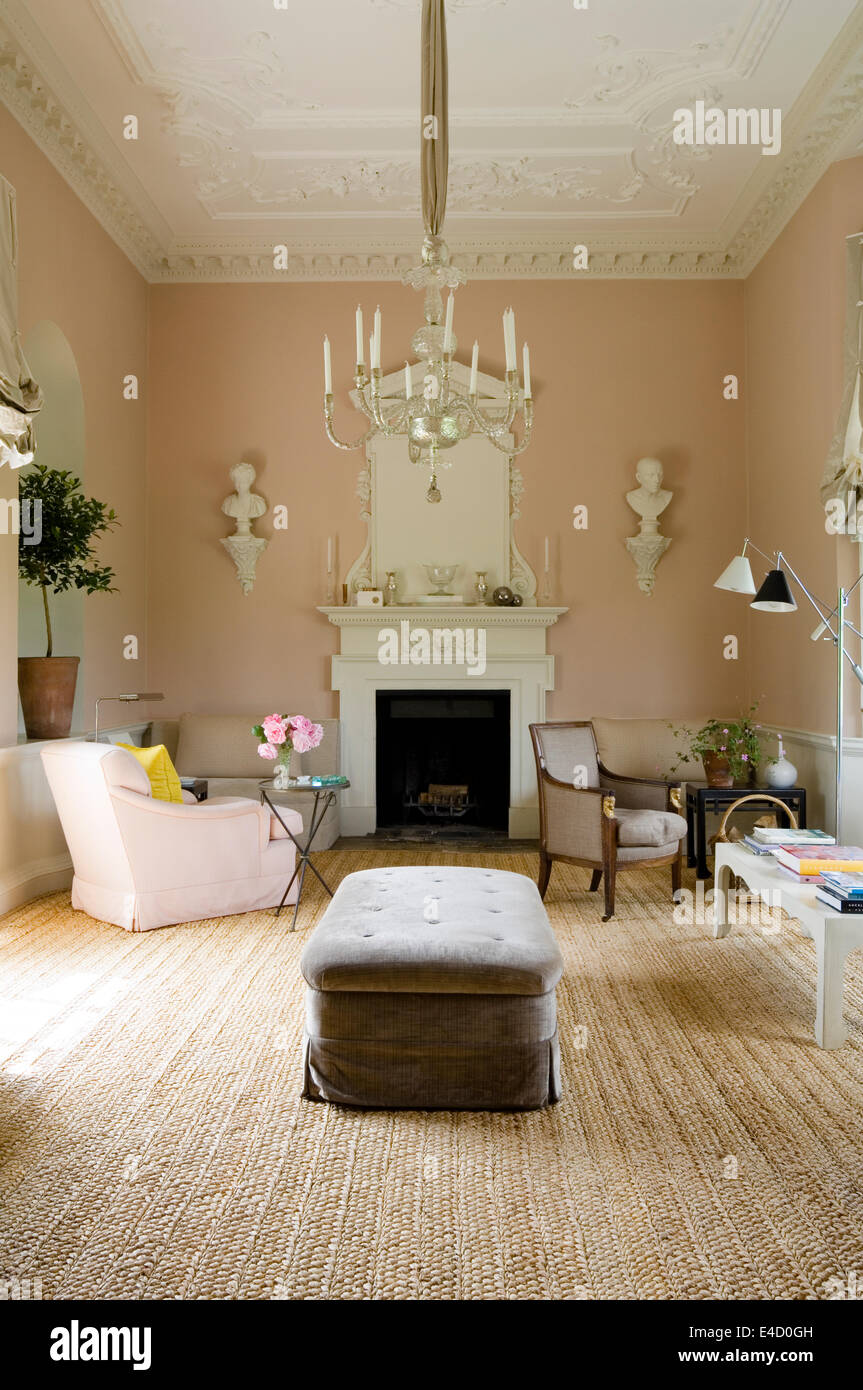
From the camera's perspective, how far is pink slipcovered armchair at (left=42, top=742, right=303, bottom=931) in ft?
14.9

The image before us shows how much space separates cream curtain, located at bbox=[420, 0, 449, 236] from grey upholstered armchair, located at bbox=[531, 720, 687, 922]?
3129 millimetres

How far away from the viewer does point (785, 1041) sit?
3.33 meters

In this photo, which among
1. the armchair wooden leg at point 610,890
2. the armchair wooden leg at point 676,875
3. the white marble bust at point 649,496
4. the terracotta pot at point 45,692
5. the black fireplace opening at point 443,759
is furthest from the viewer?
the black fireplace opening at point 443,759

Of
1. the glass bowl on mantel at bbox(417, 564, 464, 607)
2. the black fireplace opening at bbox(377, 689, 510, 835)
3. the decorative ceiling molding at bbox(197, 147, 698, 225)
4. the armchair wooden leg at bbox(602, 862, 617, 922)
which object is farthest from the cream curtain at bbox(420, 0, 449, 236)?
the black fireplace opening at bbox(377, 689, 510, 835)

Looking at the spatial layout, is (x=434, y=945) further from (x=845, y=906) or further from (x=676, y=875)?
(x=676, y=875)

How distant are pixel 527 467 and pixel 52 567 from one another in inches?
144

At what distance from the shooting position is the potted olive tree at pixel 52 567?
17.2 feet

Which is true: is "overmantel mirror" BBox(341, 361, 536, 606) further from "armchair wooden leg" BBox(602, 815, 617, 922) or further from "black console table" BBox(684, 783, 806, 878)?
"armchair wooden leg" BBox(602, 815, 617, 922)

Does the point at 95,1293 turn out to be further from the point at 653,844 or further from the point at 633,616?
the point at 633,616

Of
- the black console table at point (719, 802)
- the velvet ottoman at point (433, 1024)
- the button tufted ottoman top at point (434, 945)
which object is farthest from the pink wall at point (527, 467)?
the velvet ottoman at point (433, 1024)

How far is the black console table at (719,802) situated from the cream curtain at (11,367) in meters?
4.32

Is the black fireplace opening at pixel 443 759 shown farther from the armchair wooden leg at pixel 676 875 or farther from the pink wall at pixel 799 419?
the armchair wooden leg at pixel 676 875

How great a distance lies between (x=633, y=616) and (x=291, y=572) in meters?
Answer: 2.71

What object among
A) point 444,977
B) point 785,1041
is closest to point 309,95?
point 444,977
